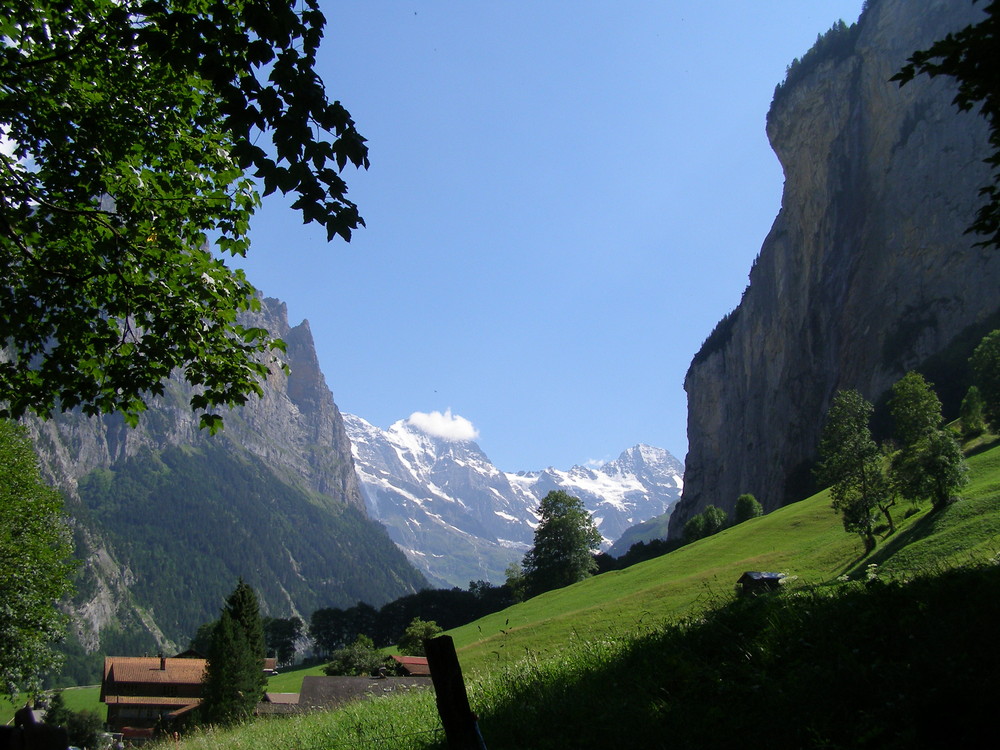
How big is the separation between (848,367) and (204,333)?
126142 millimetres

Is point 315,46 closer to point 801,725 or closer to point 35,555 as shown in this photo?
point 801,725

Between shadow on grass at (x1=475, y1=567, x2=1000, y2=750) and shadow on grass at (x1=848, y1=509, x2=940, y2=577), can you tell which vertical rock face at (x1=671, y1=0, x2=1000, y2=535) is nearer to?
shadow on grass at (x1=848, y1=509, x2=940, y2=577)

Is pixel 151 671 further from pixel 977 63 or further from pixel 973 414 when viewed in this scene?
pixel 977 63

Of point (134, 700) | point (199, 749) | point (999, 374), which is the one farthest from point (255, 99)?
point (134, 700)

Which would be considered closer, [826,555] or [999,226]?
[999,226]

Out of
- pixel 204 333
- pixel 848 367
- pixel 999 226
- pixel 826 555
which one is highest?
pixel 848 367

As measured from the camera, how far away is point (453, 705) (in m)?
6.12

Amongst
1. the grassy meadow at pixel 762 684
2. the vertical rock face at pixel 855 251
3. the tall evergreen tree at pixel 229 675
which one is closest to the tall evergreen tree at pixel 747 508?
the vertical rock face at pixel 855 251

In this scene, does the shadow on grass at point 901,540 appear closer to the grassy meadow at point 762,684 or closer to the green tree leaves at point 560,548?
the grassy meadow at point 762,684

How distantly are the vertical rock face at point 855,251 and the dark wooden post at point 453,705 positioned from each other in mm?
112298

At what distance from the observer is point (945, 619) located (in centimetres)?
749

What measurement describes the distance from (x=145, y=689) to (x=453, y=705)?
101 metres

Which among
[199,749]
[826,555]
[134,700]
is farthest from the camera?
[134,700]

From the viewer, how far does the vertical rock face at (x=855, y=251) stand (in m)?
103
